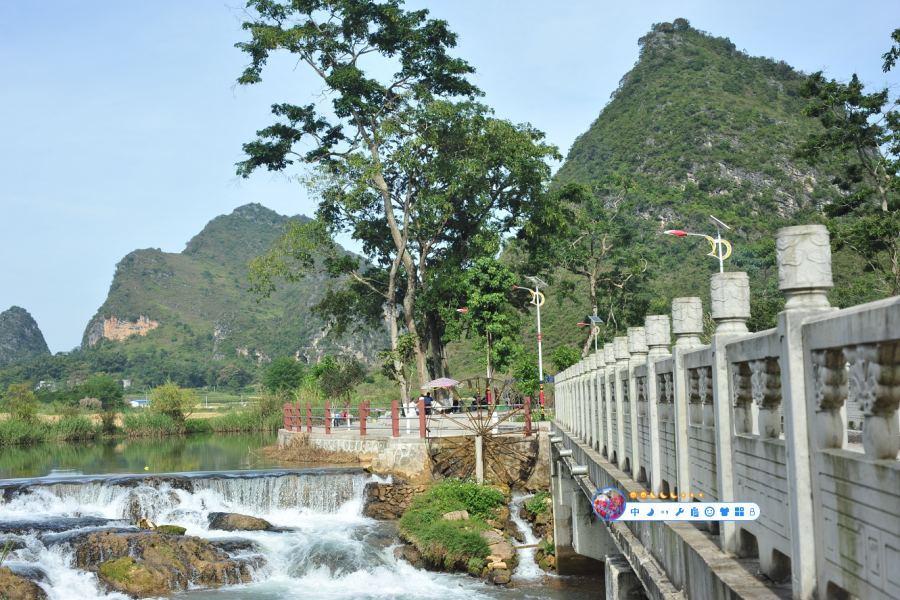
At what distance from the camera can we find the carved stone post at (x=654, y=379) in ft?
22.5

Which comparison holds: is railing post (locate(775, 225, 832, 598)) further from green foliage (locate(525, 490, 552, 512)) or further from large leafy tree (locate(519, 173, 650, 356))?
large leafy tree (locate(519, 173, 650, 356))

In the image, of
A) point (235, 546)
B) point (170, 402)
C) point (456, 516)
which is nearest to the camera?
point (235, 546)

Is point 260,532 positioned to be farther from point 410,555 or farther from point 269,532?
point 410,555

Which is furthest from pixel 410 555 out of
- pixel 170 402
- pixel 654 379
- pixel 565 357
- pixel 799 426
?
pixel 170 402

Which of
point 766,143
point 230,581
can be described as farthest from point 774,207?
point 230,581

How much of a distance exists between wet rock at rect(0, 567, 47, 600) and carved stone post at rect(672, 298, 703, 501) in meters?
13.6

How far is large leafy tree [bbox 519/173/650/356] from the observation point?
3722 centimetres

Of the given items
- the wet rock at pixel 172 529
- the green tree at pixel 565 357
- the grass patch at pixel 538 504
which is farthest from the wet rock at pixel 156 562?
the green tree at pixel 565 357

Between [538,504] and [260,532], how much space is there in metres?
7.14

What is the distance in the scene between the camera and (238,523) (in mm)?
19859

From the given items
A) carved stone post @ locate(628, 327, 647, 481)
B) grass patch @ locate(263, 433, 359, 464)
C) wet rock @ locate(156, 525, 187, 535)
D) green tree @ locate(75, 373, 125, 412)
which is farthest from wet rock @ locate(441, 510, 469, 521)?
green tree @ locate(75, 373, 125, 412)

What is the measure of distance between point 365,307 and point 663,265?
1443 inches

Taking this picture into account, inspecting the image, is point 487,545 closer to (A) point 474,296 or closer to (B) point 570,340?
(A) point 474,296

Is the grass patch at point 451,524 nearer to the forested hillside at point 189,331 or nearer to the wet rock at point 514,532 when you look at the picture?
the wet rock at point 514,532
